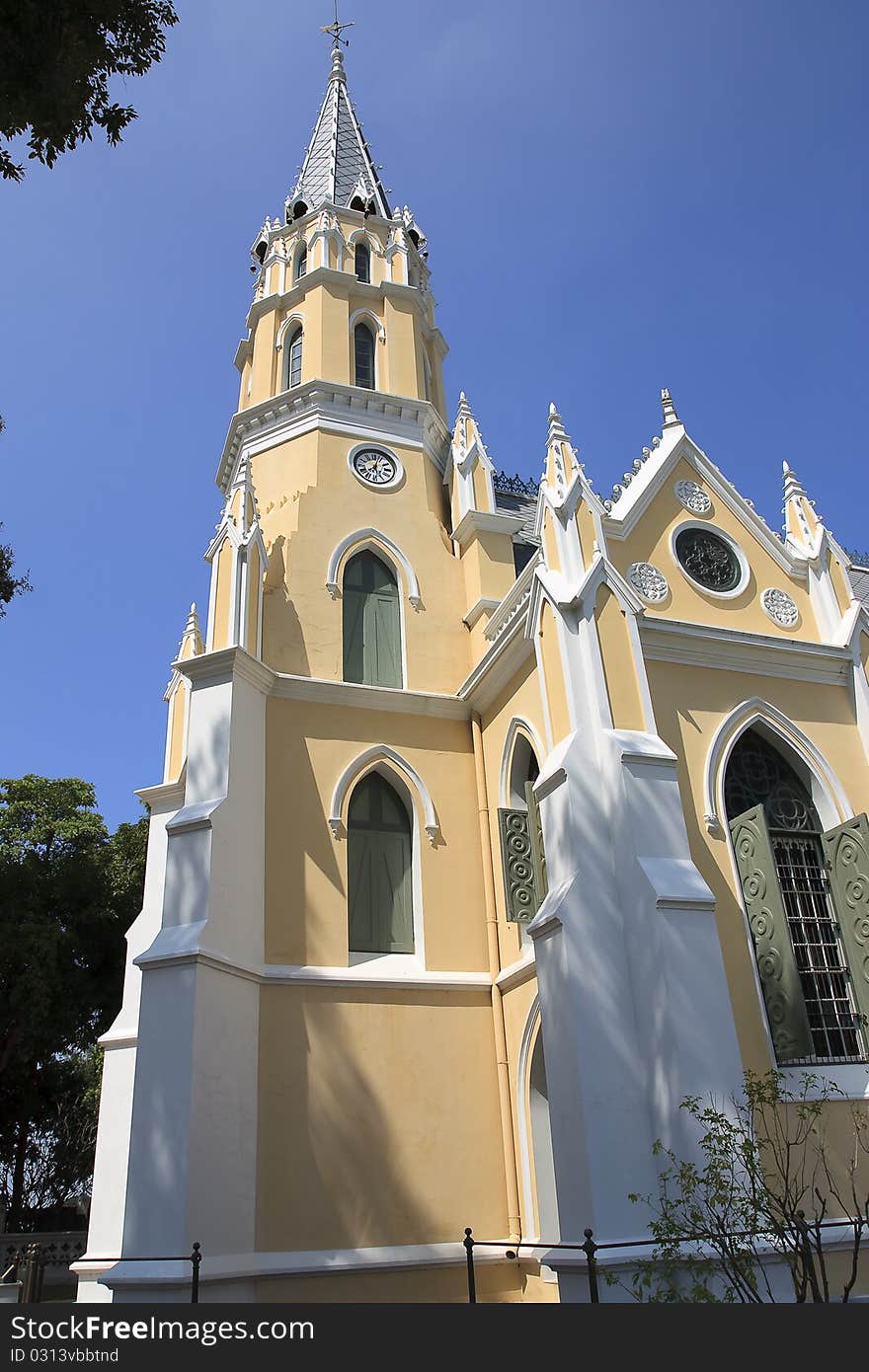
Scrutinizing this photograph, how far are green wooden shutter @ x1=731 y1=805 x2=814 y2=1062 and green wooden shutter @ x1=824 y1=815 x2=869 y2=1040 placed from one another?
0.88 metres

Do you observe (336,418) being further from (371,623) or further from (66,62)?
(66,62)

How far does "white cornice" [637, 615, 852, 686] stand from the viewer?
12773 mm

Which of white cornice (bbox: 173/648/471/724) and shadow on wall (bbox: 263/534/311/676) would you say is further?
shadow on wall (bbox: 263/534/311/676)

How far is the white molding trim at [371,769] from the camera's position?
45.2 feet

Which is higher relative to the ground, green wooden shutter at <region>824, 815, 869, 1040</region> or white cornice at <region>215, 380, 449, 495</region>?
white cornice at <region>215, 380, 449, 495</region>

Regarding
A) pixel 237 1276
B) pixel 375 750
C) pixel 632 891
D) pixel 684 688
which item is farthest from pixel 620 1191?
pixel 375 750

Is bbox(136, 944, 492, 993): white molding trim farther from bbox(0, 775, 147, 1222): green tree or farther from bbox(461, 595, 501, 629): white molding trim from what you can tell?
bbox(0, 775, 147, 1222): green tree

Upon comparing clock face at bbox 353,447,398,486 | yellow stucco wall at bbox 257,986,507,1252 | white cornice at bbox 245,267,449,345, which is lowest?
yellow stucco wall at bbox 257,986,507,1252

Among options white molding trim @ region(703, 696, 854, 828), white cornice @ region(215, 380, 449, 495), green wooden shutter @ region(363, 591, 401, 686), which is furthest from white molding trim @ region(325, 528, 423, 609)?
white molding trim @ region(703, 696, 854, 828)

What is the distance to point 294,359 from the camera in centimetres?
1933

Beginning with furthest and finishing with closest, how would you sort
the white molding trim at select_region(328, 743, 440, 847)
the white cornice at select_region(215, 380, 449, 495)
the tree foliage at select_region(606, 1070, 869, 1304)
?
the white cornice at select_region(215, 380, 449, 495) < the white molding trim at select_region(328, 743, 440, 847) < the tree foliage at select_region(606, 1070, 869, 1304)

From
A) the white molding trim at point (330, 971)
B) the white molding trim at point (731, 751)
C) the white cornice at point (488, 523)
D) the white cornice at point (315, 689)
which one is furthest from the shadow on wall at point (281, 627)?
the white molding trim at point (731, 751)

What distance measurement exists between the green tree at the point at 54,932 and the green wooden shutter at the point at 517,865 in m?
14.0

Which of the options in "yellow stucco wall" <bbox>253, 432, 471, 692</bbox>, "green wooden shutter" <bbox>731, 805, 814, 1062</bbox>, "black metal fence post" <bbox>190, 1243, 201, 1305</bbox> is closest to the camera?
"black metal fence post" <bbox>190, 1243, 201, 1305</bbox>
